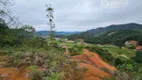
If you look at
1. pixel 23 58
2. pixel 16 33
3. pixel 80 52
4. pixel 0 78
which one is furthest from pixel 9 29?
pixel 0 78

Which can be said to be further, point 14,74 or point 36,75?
point 14,74

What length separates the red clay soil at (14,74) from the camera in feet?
26.2

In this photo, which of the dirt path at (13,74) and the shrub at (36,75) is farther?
the dirt path at (13,74)

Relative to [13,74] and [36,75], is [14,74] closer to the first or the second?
[13,74]

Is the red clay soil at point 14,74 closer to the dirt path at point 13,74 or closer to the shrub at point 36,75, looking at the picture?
the dirt path at point 13,74

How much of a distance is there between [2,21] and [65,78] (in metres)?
14.3

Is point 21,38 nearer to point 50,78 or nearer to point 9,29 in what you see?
point 9,29

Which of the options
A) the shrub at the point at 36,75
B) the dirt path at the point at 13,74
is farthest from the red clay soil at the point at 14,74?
the shrub at the point at 36,75

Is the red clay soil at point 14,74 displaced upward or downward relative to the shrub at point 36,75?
downward

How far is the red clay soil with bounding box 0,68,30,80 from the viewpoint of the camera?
8000 millimetres

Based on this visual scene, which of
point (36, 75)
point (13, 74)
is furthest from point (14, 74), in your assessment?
point (36, 75)

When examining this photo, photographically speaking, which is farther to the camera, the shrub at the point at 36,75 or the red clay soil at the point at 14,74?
the red clay soil at the point at 14,74

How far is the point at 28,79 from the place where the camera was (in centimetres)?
757

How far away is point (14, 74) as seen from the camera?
27.5 feet
